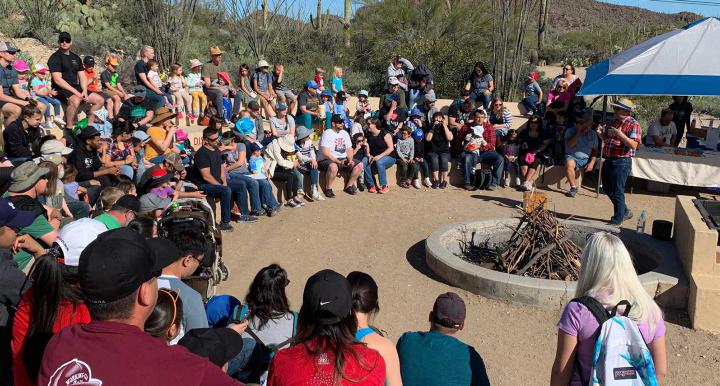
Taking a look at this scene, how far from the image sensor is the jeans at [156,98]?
11.0m

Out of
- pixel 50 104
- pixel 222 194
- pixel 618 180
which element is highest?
pixel 50 104

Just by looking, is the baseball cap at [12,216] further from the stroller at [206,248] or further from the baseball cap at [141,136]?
the baseball cap at [141,136]

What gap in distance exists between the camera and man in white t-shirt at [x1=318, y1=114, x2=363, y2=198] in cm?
1070

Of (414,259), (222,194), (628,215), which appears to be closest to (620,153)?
(628,215)

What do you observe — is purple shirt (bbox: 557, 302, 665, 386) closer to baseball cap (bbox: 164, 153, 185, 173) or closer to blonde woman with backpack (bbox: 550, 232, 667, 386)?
blonde woman with backpack (bbox: 550, 232, 667, 386)

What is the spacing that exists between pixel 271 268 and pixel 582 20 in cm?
6660

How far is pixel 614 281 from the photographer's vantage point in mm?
3102

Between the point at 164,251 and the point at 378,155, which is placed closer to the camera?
the point at 164,251

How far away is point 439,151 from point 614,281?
28.0 ft

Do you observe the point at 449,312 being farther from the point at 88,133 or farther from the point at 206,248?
the point at 88,133

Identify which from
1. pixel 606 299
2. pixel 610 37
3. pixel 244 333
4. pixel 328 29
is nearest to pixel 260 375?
pixel 244 333

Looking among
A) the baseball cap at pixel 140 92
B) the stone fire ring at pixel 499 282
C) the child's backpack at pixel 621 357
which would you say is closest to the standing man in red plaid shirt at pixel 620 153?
the stone fire ring at pixel 499 282

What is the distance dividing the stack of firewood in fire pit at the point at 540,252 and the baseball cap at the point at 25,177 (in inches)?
185

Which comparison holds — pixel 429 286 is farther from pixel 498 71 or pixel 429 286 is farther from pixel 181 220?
pixel 498 71
